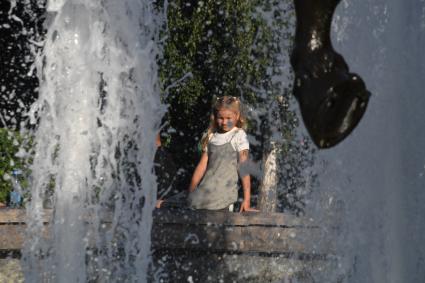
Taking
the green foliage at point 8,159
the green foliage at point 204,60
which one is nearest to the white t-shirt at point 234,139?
the green foliage at point 8,159

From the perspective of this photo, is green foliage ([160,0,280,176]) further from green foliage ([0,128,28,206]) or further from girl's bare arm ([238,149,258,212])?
girl's bare arm ([238,149,258,212])

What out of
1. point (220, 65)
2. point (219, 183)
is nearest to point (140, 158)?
point (219, 183)

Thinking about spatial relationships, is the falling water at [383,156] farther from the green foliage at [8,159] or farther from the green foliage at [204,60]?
the green foliage at [204,60]

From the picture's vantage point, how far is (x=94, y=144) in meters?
5.67

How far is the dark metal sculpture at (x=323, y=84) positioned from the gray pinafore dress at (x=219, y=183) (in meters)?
4.12

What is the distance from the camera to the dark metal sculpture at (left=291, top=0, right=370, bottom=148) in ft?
6.74

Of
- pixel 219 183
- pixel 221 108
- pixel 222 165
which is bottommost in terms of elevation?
pixel 219 183

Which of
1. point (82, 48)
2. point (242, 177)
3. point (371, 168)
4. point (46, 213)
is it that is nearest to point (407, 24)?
point (371, 168)

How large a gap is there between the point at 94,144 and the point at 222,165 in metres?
0.94

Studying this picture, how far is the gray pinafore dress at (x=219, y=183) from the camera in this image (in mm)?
6203

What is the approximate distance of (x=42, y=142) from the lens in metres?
5.52

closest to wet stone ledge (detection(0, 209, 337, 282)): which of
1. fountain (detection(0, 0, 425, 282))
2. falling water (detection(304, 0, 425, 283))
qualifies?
fountain (detection(0, 0, 425, 282))

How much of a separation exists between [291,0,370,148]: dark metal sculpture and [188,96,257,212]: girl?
4.11m

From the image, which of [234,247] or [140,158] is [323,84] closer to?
[234,247]
